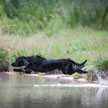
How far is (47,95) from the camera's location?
10070mm

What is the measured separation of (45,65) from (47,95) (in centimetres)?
450

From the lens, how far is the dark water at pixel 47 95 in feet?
29.2

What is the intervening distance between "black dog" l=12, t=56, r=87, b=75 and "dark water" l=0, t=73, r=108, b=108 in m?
1.42

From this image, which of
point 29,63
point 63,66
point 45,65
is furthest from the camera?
point 29,63

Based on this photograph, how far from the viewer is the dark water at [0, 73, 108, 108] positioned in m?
8.89

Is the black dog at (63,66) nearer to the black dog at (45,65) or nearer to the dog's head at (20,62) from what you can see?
the black dog at (45,65)

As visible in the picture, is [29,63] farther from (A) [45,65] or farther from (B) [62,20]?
(B) [62,20]

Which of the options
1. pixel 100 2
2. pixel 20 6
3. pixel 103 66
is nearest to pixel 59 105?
pixel 103 66

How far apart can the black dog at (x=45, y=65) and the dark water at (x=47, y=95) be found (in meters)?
1.42

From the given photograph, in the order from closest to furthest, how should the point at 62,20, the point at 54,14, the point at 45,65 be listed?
1. the point at 45,65
2. the point at 62,20
3. the point at 54,14

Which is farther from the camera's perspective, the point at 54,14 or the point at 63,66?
the point at 54,14

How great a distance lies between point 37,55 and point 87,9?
52.9ft

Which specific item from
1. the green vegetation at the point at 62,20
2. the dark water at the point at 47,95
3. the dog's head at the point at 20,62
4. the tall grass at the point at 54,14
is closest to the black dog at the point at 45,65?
the dog's head at the point at 20,62

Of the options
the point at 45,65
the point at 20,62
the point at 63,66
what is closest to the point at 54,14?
the point at 20,62
